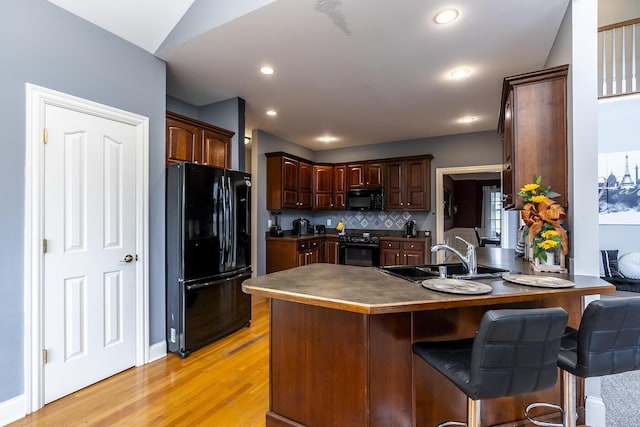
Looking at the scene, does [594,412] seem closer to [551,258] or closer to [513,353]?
[551,258]

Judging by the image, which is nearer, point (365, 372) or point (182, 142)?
point (365, 372)

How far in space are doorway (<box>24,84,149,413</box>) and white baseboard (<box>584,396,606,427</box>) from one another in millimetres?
3246

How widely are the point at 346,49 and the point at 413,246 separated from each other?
351 cm

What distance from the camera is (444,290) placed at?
147 centimetres

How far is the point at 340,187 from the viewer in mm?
6039

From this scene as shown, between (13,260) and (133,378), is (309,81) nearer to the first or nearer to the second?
(13,260)

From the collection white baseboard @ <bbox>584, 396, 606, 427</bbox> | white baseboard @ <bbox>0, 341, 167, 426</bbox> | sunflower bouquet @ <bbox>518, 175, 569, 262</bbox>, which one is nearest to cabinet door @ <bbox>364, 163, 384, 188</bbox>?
sunflower bouquet @ <bbox>518, 175, 569, 262</bbox>

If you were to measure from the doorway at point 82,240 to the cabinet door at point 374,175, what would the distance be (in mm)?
3941

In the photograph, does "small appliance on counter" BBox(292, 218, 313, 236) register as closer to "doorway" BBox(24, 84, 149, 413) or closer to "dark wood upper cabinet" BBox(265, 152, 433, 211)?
"dark wood upper cabinet" BBox(265, 152, 433, 211)

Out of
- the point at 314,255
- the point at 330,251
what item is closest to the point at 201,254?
the point at 314,255

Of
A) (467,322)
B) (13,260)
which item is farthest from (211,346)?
(467,322)

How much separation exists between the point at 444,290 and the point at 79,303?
2526mm

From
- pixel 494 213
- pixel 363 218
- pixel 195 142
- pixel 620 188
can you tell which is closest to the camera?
pixel 195 142

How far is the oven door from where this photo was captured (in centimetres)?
536
